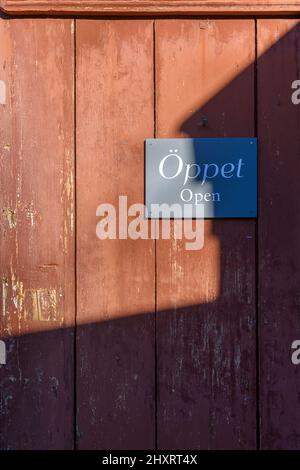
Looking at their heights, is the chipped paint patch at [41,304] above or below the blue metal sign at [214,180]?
below

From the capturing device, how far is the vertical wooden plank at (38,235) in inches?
92.0

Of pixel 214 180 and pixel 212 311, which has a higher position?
pixel 214 180

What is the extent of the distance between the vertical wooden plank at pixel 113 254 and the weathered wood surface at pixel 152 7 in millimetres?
48

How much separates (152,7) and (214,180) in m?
0.60

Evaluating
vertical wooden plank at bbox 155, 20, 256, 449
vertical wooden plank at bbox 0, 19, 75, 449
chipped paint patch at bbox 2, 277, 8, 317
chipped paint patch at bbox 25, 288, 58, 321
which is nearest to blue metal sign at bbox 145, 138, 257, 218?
vertical wooden plank at bbox 155, 20, 256, 449

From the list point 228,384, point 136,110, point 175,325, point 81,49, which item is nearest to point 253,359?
point 228,384

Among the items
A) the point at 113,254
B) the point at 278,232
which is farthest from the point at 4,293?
the point at 278,232

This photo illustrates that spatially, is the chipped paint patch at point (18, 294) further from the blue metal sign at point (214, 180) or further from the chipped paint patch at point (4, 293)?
the blue metal sign at point (214, 180)

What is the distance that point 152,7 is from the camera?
7.56ft

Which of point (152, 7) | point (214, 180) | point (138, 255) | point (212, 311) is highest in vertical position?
point (152, 7)

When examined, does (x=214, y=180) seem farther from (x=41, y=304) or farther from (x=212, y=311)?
(x=41, y=304)

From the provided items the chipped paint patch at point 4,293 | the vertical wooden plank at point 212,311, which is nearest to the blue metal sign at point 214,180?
the vertical wooden plank at point 212,311

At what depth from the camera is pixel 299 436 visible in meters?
2.32

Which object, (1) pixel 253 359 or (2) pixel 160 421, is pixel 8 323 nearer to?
(2) pixel 160 421
